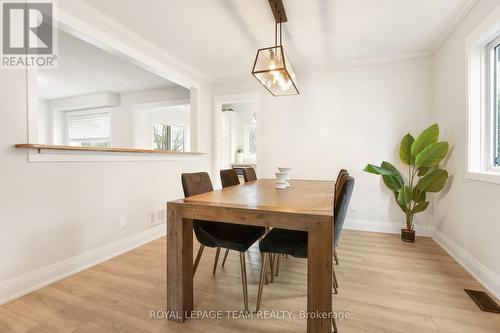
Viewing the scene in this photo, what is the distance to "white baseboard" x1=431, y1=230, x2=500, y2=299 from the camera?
1.75m

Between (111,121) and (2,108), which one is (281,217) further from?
(111,121)

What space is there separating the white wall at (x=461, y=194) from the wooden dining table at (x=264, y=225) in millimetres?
1518

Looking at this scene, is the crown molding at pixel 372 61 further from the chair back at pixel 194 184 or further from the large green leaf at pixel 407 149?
the chair back at pixel 194 184

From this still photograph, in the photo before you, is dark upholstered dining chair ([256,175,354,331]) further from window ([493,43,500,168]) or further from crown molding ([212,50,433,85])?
crown molding ([212,50,433,85])

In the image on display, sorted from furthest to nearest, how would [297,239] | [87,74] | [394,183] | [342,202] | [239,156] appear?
1. [239,156]
2. [87,74]
3. [394,183]
4. [297,239]
5. [342,202]

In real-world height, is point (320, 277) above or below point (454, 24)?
below

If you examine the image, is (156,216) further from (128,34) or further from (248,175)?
(128,34)

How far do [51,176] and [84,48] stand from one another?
1.91 meters

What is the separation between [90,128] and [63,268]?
4219mm

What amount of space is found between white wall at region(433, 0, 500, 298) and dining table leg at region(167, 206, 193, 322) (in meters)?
2.26

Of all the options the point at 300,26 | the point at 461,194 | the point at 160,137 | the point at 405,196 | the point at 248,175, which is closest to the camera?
the point at 461,194

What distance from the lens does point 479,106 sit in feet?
7.00

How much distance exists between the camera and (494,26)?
184 cm

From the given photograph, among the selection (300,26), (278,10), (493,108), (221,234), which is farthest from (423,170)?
(221,234)
